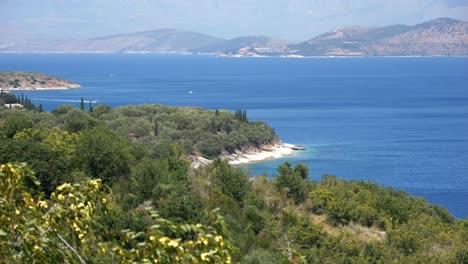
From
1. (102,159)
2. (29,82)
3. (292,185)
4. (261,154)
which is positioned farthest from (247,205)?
(29,82)

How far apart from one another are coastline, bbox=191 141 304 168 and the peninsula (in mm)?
70001

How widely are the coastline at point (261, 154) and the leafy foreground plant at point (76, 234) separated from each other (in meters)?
58.3

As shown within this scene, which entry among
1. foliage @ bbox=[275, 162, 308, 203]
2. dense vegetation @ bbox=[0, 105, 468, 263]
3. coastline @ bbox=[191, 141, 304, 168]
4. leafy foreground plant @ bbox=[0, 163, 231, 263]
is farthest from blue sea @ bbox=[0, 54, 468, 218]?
leafy foreground plant @ bbox=[0, 163, 231, 263]

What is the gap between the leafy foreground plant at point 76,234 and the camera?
4.97 m

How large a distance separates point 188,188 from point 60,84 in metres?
115

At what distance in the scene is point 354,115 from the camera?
94812 mm

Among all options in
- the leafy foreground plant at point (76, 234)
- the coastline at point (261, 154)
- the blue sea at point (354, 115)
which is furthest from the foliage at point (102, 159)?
the coastline at point (261, 154)

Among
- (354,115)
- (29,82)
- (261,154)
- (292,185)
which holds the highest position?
Result: (292,185)

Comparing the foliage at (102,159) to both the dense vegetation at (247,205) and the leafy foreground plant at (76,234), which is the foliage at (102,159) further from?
the leafy foreground plant at (76,234)

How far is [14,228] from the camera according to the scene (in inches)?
209

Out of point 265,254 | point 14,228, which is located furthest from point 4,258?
point 265,254

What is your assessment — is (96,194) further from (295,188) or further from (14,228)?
(295,188)

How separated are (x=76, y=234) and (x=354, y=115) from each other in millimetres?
91059

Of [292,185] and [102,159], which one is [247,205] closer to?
[292,185]
